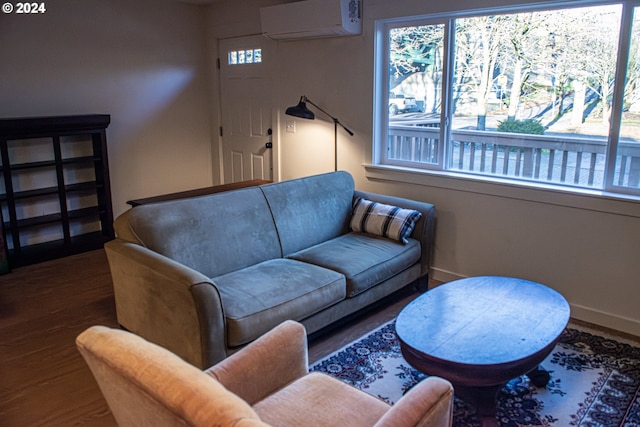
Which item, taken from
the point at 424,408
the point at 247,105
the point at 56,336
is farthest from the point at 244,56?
the point at 424,408

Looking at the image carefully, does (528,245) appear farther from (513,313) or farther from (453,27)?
(453,27)

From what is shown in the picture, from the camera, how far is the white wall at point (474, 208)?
3186 mm

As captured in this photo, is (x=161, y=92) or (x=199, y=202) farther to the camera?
(x=161, y=92)

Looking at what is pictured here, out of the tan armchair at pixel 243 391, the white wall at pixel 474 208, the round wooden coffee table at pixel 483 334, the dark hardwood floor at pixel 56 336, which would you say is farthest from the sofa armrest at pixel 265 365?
the white wall at pixel 474 208

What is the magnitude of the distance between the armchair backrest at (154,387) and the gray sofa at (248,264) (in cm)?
103

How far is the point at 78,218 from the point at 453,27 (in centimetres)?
367

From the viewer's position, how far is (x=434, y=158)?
4027 mm

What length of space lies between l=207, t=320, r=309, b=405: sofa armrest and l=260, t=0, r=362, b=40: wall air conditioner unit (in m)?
2.85

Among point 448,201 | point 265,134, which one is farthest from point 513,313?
point 265,134

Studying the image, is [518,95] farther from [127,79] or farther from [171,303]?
[127,79]

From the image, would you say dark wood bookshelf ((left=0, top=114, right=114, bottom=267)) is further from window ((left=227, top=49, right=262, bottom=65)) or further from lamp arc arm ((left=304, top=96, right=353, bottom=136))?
lamp arc arm ((left=304, top=96, right=353, bottom=136))

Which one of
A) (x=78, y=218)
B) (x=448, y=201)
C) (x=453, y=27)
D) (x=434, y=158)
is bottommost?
(x=78, y=218)

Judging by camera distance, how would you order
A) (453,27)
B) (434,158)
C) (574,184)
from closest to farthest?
1. (574,184)
2. (453,27)
3. (434,158)

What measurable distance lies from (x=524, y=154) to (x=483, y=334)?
175cm
